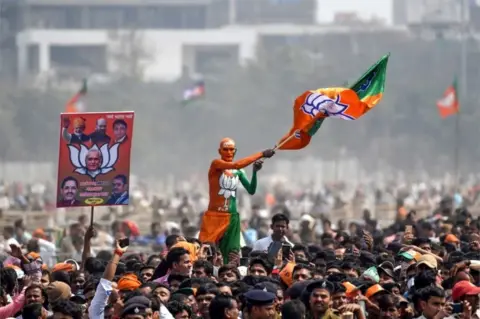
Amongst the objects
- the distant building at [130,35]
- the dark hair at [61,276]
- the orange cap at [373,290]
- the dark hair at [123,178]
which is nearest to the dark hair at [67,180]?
the dark hair at [123,178]

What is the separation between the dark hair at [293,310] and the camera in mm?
11883

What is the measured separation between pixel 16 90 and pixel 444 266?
254ft

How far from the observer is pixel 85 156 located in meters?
17.5

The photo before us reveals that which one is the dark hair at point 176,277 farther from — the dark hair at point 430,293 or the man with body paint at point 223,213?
the man with body paint at point 223,213

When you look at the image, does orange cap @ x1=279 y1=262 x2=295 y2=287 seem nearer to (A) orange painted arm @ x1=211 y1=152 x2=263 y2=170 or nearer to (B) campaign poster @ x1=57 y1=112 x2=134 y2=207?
(A) orange painted arm @ x1=211 y1=152 x2=263 y2=170

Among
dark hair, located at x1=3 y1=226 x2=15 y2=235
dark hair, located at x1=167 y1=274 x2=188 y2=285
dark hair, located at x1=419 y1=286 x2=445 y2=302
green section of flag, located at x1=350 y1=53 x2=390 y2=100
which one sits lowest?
dark hair, located at x1=3 y1=226 x2=15 y2=235

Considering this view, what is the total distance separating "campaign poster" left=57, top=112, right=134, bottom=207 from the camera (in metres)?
17.4

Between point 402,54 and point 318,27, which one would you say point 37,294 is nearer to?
point 402,54

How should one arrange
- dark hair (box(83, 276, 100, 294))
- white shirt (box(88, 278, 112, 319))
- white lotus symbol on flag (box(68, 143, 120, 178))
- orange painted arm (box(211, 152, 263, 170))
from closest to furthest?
white shirt (box(88, 278, 112, 319)) → dark hair (box(83, 276, 100, 294)) → white lotus symbol on flag (box(68, 143, 120, 178)) → orange painted arm (box(211, 152, 263, 170))

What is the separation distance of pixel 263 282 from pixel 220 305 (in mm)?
1540

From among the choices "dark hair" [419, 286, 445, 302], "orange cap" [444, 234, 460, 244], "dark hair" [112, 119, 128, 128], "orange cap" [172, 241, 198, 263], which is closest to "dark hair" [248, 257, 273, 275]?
"orange cap" [172, 241, 198, 263]

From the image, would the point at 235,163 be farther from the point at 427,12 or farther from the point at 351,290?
the point at 427,12

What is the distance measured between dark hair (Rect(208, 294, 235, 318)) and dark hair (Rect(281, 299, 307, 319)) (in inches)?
15.9

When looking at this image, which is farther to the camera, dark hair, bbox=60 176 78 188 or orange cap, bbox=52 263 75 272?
dark hair, bbox=60 176 78 188
